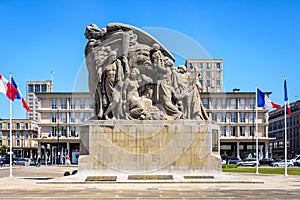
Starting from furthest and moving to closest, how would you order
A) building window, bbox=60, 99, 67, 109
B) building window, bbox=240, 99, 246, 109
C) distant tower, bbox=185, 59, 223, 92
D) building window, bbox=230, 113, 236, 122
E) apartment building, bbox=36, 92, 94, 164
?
1. building window, bbox=230, 113, 236, 122
2. building window, bbox=240, 99, 246, 109
3. apartment building, bbox=36, 92, 94, 164
4. building window, bbox=60, 99, 67, 109
5. distant tower, bbox=185, 59, 223, 92

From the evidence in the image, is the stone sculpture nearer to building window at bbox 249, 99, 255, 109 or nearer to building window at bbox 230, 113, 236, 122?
building window at bbox 249, 99, 255, 109

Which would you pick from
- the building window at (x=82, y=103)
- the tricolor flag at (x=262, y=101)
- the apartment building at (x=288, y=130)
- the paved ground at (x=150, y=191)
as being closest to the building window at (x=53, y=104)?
the tricolor flag at (x=262, y=101)

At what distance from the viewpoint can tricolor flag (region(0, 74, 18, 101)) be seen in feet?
117

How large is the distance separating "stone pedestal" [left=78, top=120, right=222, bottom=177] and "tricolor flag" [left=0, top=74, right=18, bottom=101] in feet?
29.2

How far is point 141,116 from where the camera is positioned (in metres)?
30.7

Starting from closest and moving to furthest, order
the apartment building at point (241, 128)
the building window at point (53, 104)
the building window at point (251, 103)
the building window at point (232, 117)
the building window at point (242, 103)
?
the building window at point (53, 104)
the building window at point (242, 103)
the building window at point (251, 103)
the apartment building at point (241, 128)
the building window at point (232, 117)

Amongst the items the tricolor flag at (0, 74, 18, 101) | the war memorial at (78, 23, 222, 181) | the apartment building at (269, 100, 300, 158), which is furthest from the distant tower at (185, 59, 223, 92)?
the apartment building at (269, 100, 300, 158)

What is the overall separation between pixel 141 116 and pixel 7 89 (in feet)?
39.7

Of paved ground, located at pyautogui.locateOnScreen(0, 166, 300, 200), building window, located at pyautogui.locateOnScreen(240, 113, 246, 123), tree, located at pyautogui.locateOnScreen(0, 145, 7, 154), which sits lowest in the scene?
tree, located at pyautogui.locateOnScreen(0, 145, 7, 154)

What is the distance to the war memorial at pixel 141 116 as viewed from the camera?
30266 mm

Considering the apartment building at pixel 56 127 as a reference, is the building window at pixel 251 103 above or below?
above

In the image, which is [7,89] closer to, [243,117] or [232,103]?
[232,103]

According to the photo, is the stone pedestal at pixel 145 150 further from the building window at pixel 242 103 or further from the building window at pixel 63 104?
the building window at pixel 242 103

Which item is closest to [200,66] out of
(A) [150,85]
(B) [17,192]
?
(A) [150,85]
